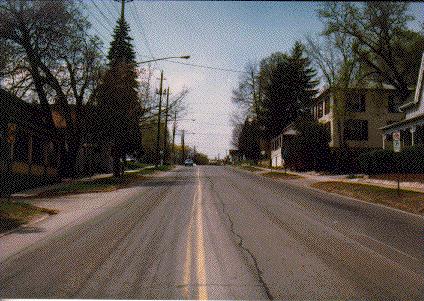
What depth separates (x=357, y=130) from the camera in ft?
156

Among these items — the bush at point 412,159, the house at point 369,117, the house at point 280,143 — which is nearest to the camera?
the bush at point 412,159

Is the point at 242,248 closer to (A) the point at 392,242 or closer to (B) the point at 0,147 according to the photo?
(A) the point at 392,242

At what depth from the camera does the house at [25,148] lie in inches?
803

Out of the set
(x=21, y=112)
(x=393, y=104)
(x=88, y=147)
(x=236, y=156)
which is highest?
(x=393, y=104)

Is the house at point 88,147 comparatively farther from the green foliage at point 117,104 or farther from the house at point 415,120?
the house at point 415,120

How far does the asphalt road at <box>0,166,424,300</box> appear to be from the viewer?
17.9 ft

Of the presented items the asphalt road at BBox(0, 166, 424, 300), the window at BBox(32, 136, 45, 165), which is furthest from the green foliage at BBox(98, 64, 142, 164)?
the asphalt road at BBox(0, 166, 424, 300)

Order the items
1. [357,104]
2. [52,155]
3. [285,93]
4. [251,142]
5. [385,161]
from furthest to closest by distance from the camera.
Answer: [251,142], [285,93], [357,104], [52,155], [385,161]

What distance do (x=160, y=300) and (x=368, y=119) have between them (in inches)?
1824

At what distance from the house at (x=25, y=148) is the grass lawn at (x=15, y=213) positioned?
297cm

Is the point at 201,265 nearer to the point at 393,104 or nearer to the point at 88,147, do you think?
the point at 88,147

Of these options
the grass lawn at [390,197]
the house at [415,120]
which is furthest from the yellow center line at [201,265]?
the house at [415,120]

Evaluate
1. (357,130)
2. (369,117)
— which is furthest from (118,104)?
(369,117)

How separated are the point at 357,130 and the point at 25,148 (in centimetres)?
3519
